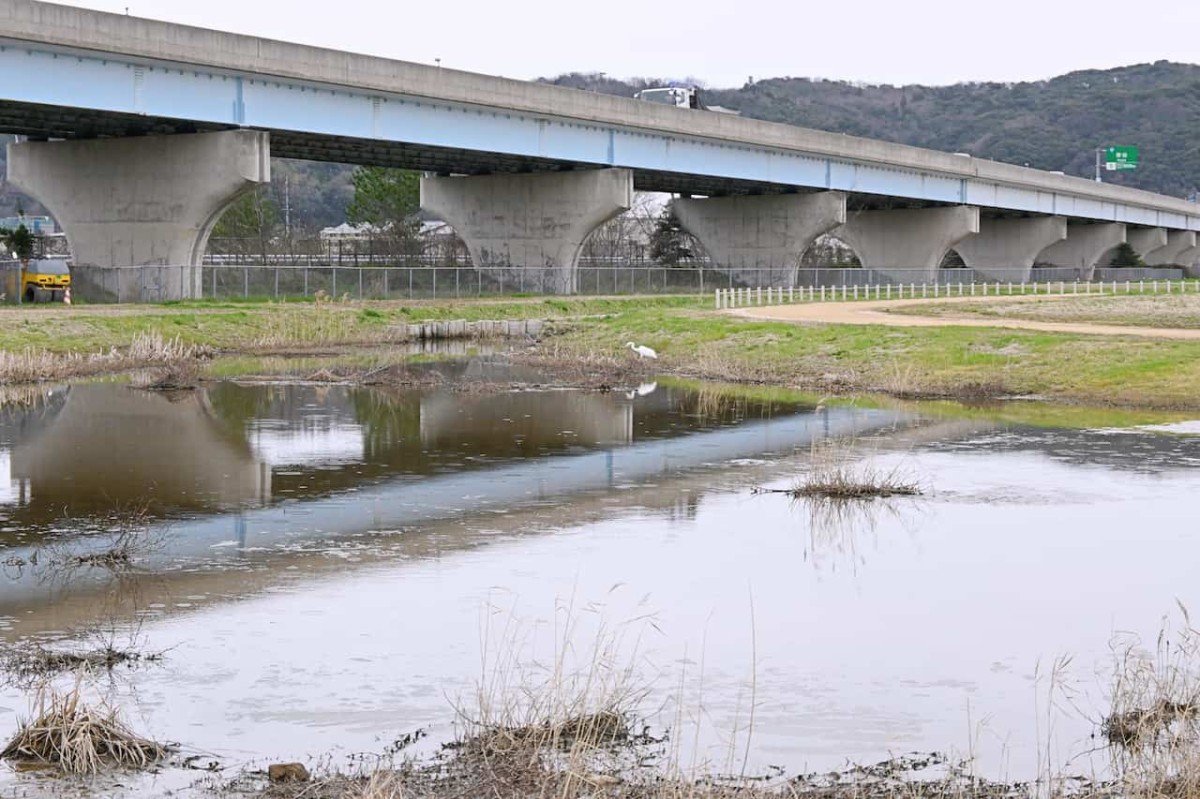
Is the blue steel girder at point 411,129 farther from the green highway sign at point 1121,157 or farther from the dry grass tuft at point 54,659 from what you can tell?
the green highway sign at point 1121,157

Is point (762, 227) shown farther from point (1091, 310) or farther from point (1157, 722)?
point (1157, 722)

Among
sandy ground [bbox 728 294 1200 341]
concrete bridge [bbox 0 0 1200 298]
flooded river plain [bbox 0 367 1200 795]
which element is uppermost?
concrete bridge [bbox 0 0 1200 298]

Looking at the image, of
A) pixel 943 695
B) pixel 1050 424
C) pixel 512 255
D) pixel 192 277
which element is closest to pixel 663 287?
pixel 512 255

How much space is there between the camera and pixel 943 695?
1190 cm

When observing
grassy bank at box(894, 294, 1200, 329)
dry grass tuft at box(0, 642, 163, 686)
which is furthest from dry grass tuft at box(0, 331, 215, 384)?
grassy bank at box(894, 294, 1200, 329)

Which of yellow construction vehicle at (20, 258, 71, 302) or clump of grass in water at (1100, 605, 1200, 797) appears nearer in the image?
clump of grass in water at (1100, 605, 1200, 797)

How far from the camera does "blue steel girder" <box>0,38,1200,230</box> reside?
158ft

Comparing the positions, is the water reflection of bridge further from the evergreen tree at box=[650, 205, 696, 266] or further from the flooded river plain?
the evergreen tree at box=[650, 205, 696, 266]

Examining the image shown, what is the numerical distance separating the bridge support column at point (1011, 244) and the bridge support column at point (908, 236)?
29.3 feet

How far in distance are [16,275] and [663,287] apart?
34964 mm

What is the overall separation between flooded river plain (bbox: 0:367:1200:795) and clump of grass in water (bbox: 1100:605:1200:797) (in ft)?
0.75

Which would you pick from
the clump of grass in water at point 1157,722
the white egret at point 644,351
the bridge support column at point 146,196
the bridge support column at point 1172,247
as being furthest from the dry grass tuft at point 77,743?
the bridge support column at point 1172,247

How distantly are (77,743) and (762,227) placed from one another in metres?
82.8

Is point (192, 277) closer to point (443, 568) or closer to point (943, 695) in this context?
point (443, 568)
